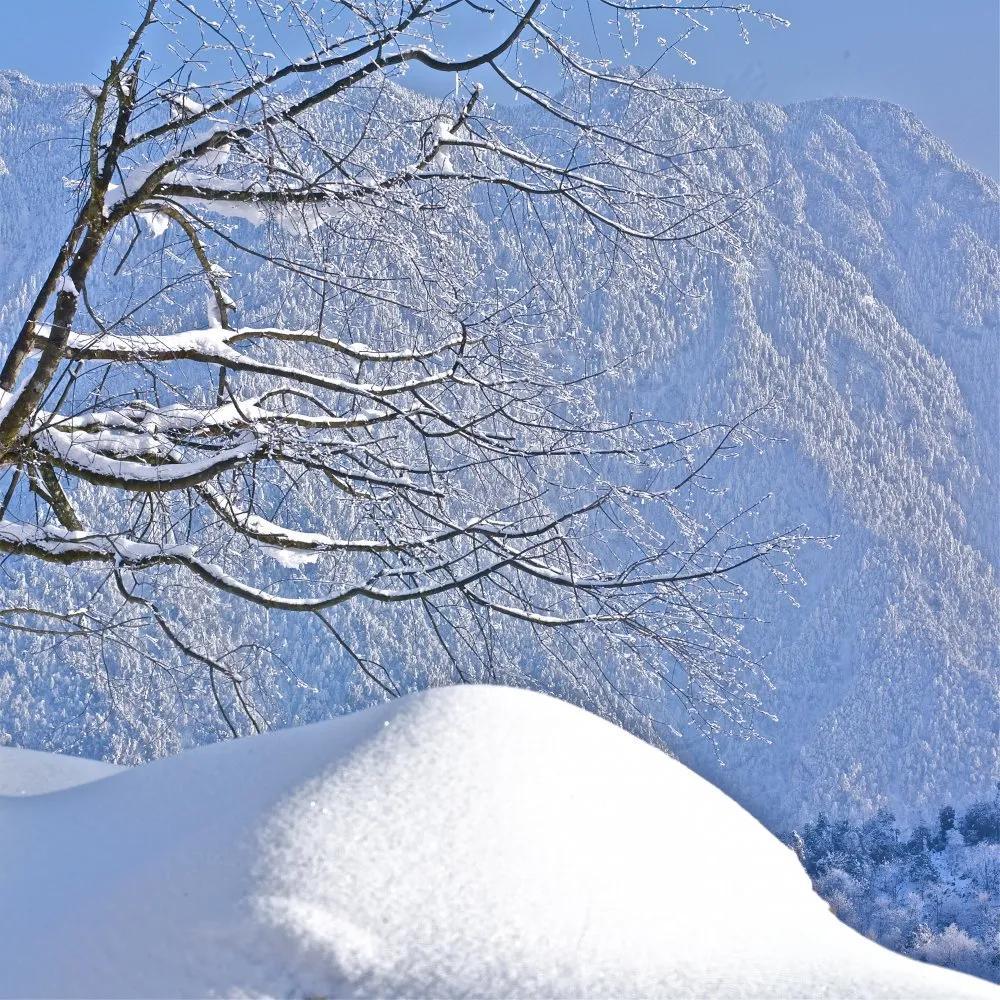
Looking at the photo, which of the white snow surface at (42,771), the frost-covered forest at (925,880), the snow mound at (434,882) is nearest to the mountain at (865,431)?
the frost-covered forest at (925,880)

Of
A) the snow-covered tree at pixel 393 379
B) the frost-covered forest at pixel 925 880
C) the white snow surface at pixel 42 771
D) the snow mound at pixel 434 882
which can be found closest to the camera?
the snow mound at pixel 434 882

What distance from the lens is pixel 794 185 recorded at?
115 metres

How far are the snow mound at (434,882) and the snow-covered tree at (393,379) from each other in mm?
2255

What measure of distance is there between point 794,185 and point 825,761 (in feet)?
222

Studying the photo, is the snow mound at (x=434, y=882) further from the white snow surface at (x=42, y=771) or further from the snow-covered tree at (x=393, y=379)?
the snow-covered tree at (x=393, y=379)

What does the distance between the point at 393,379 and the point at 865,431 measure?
4440 inches

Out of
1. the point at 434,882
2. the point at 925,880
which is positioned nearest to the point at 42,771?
the point at 434,882

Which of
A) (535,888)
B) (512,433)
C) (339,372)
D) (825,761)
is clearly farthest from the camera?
(825,761)

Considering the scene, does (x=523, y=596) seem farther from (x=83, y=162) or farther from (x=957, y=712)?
(x=957, y=712)

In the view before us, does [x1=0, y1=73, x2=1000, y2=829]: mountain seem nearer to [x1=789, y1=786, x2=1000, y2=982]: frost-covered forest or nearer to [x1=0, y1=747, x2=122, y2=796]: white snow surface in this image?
[x1=789, y1=786, x2=1000, y2=982]: frost-covered forest

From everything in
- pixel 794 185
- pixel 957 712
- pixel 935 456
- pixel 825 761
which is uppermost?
pixel 794 185

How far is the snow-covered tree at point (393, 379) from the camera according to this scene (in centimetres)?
390

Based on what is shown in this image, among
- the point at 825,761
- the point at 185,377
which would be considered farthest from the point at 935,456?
the point at 185,377

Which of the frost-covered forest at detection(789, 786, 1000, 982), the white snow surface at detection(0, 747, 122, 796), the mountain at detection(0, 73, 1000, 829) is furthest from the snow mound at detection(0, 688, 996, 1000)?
the mountain at detection(0, 73, 1000, 829)
